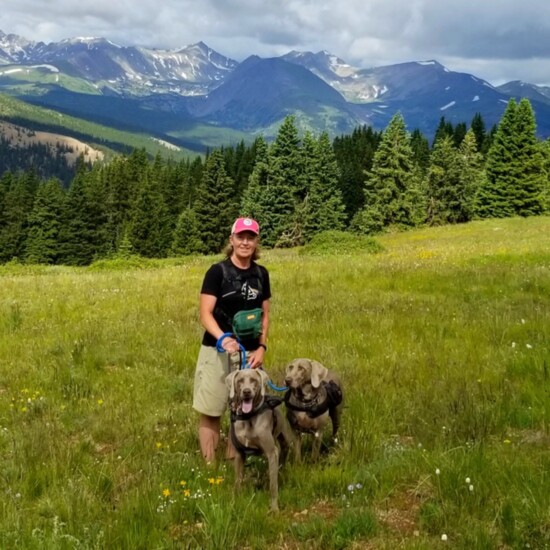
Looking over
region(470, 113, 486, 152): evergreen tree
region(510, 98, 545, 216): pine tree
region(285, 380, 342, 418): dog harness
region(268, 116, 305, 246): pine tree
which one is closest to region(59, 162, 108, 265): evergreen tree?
region(268, 116, 305, 246): pine tree

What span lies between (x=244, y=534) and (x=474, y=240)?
27.9 meters

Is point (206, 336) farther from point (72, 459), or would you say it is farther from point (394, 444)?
point (394, 444)

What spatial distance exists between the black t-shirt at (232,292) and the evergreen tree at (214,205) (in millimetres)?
63791

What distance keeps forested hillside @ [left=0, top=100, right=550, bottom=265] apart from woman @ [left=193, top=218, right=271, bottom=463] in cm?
4999

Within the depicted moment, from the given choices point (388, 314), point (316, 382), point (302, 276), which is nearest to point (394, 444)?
point (316, 382)

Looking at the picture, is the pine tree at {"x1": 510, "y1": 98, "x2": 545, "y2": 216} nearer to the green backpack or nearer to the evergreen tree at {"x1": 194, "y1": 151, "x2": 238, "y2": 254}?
the evergreen tree at {"x1": 194, "y1": 151, "x2": 238, "y2": 254}

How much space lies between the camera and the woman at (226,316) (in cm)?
556

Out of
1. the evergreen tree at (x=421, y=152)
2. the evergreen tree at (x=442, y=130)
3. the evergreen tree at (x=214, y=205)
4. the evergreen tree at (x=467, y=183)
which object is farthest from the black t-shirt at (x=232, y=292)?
the evergreen tree at (x=442, y=130)

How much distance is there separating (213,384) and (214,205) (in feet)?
214

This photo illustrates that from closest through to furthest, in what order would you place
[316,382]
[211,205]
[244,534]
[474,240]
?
[244,534] < [316,382] < [474,240] < [211,205]

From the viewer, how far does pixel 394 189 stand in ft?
186

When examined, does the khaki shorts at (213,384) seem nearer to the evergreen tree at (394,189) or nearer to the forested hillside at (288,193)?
the forested hillside at (288,193)

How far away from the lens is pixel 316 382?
5.10m

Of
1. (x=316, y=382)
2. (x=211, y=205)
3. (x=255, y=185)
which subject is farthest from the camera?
(x=211, y=205)
